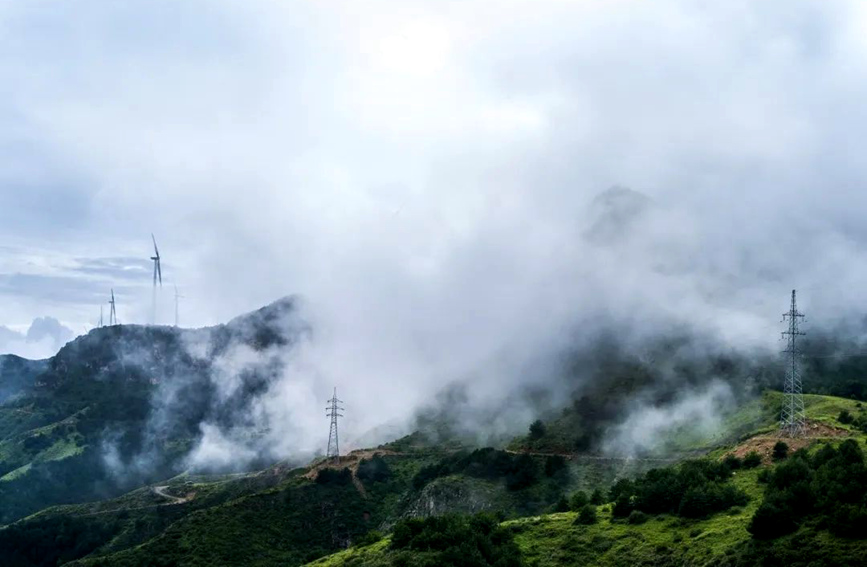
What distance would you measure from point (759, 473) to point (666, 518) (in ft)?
56.4

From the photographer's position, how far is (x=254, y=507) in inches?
7539

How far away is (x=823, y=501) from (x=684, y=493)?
26.9m

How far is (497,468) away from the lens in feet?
613

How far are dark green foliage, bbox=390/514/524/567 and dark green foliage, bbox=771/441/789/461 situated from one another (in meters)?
43.3

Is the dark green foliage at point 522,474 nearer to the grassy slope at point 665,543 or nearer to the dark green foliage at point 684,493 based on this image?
the grassy slope at point 665,543

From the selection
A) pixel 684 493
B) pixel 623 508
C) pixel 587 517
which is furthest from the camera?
pixel 587 517

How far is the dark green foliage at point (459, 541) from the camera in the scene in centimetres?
11131

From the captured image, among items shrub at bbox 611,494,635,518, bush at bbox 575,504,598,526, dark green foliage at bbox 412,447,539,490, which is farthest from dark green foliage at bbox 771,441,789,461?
dark green foliage at bbox 412,447,539,490

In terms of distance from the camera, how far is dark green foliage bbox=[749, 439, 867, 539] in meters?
83.4

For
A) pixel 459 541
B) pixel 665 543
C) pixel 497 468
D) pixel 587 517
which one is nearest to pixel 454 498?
pixel 497 468

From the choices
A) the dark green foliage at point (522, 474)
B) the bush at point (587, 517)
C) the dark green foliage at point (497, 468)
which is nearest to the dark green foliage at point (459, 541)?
the bush at point (587, 517)

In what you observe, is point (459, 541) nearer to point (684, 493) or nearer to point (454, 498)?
point (684, 493)

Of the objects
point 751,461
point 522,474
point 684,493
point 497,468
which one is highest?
point 751,461

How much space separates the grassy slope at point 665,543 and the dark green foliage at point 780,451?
187 inches
